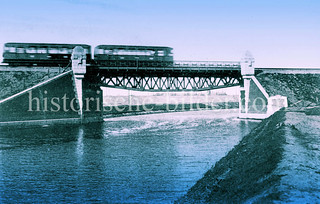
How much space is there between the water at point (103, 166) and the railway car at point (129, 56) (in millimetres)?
18206

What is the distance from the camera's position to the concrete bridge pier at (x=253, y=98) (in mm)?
49531

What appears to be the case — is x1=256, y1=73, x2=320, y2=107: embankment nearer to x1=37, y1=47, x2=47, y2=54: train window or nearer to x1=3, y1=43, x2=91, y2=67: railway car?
x1=3, y1=43, x2=91, y2=67: railway car

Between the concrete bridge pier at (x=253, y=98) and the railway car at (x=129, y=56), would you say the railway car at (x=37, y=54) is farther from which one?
the concrete bridge pier at (x=253, y=98)

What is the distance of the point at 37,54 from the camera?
157ft

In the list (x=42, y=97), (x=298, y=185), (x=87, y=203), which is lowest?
(x=87, y=203)

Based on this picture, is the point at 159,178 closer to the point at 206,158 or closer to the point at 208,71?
the point at 206,158

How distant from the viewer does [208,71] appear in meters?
53.5

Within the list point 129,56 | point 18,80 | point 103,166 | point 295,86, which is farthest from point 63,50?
point 295,86

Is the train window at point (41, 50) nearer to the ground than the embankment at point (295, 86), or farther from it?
farther from it

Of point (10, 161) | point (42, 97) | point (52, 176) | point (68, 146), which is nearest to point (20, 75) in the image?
point (42, 97)

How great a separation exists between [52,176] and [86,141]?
44.8ft

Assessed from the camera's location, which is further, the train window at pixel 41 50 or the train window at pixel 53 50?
the train window at pixel 53 50

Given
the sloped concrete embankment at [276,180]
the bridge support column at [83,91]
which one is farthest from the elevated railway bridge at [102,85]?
the sloped concrete embankment at [276,180]

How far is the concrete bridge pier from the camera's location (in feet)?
163
